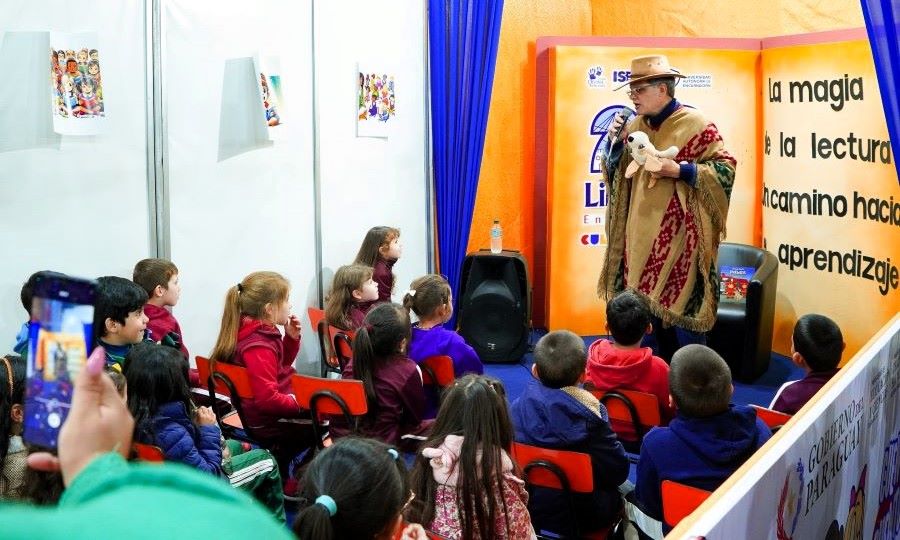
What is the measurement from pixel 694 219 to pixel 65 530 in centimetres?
474

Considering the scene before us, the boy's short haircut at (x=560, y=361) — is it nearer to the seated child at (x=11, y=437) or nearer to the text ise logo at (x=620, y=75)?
the seated child at (x=11, y=437)

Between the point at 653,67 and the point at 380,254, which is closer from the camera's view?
the point at 653,67

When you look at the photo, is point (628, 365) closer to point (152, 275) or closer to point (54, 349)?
point (152, 275)

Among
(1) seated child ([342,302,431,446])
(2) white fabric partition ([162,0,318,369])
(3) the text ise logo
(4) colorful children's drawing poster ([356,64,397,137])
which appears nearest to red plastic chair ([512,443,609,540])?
(1) seated child ([342,302,431,446])

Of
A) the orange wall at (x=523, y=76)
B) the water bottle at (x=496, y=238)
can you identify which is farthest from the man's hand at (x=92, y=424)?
the orange wall at (x=523, y=76)

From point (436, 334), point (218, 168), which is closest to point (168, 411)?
point (436, 334)

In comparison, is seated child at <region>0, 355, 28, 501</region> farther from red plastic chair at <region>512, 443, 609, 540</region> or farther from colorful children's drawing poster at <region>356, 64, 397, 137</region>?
colorful children's drawing poster at <region>356, 64, 397, 137</region>

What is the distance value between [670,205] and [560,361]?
232cm

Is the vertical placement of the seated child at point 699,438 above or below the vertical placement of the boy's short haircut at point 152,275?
below

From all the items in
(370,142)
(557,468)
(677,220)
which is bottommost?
(557,468)

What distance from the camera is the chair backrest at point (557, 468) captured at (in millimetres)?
2763

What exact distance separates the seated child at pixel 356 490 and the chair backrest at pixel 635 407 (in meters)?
1.73

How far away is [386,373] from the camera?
12.2 feet

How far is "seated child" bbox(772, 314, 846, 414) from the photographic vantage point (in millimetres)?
3373
